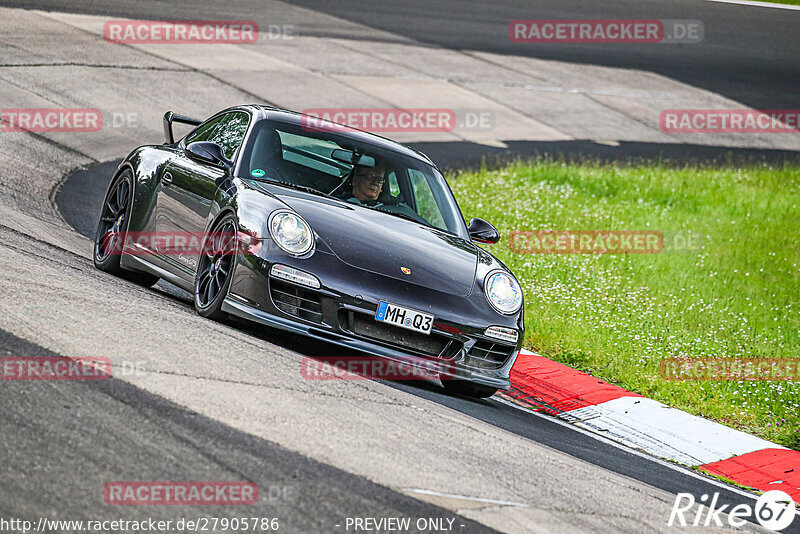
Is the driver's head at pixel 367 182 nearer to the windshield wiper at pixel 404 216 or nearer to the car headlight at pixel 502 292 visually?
the windshield wiper at pixel 404 216

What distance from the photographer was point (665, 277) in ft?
38.4

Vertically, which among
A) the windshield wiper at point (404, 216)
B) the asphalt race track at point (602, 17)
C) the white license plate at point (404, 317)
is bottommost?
the white license plate at point (404, 317)

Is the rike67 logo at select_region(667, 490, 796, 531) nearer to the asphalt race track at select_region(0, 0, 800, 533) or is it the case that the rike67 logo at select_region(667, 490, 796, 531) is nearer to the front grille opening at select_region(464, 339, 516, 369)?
the asphalt race track at select_region(0, 0, 800, 533)

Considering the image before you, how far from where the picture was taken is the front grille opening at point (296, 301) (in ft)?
21.6

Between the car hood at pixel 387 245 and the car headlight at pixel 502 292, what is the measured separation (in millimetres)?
130

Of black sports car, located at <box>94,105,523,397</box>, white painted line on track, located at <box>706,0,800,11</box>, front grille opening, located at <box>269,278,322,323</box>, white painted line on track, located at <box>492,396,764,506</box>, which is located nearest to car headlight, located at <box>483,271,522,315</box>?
black sports car, located at <box>94,105,523,397</box>

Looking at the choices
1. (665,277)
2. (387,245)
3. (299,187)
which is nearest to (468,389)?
(387,245)

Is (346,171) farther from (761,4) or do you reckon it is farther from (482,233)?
(761,4)

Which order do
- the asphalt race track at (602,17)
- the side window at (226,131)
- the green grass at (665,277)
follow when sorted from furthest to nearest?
the asphalt race track at (602,17) < the green grass at (665,277) < the side window at (226,131)

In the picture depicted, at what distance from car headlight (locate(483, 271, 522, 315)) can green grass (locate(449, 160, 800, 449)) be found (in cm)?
192

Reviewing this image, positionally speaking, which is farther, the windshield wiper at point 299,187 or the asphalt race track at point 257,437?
the windshield wiper at point 299,187

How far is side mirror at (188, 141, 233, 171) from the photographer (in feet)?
24.7

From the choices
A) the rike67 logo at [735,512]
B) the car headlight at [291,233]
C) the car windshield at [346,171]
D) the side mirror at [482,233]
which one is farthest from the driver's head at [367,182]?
the rike67 logo at [735,512]

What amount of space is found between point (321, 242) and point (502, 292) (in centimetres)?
125
